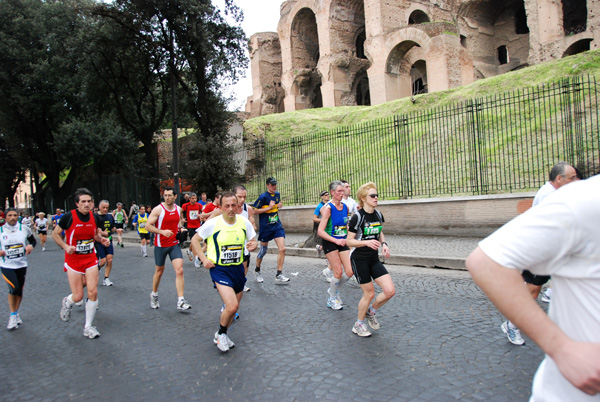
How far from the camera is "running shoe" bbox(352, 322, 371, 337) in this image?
466 centimetres

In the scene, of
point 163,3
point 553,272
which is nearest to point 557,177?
point 553,272

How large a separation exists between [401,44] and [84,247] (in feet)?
92.9

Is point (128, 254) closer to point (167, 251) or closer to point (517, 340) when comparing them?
point (167, 251)

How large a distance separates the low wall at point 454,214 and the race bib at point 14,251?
987 centimetres

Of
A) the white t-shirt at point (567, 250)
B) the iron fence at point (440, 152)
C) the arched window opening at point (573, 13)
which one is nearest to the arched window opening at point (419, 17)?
the arched window opening at point (573, 13)

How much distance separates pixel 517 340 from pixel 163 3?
18.7 m

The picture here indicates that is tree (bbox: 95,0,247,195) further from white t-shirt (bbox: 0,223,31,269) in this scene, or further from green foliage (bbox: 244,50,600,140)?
white t-shirt (bbox: 0,223,31,269)

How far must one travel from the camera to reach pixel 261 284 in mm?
7934

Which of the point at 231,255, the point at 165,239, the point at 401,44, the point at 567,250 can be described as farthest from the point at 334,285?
the point at 401,44

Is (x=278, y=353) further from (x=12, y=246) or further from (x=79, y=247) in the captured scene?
(x=12, y=246)

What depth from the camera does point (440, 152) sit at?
15.3 m

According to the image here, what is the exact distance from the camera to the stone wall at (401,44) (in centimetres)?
2784

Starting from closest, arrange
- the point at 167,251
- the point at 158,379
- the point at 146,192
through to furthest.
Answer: the point at 158,379
the point at 167,251
the point at 146,192

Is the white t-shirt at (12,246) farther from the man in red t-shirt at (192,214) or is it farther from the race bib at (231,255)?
the man in red t-shirt at (192,214)
